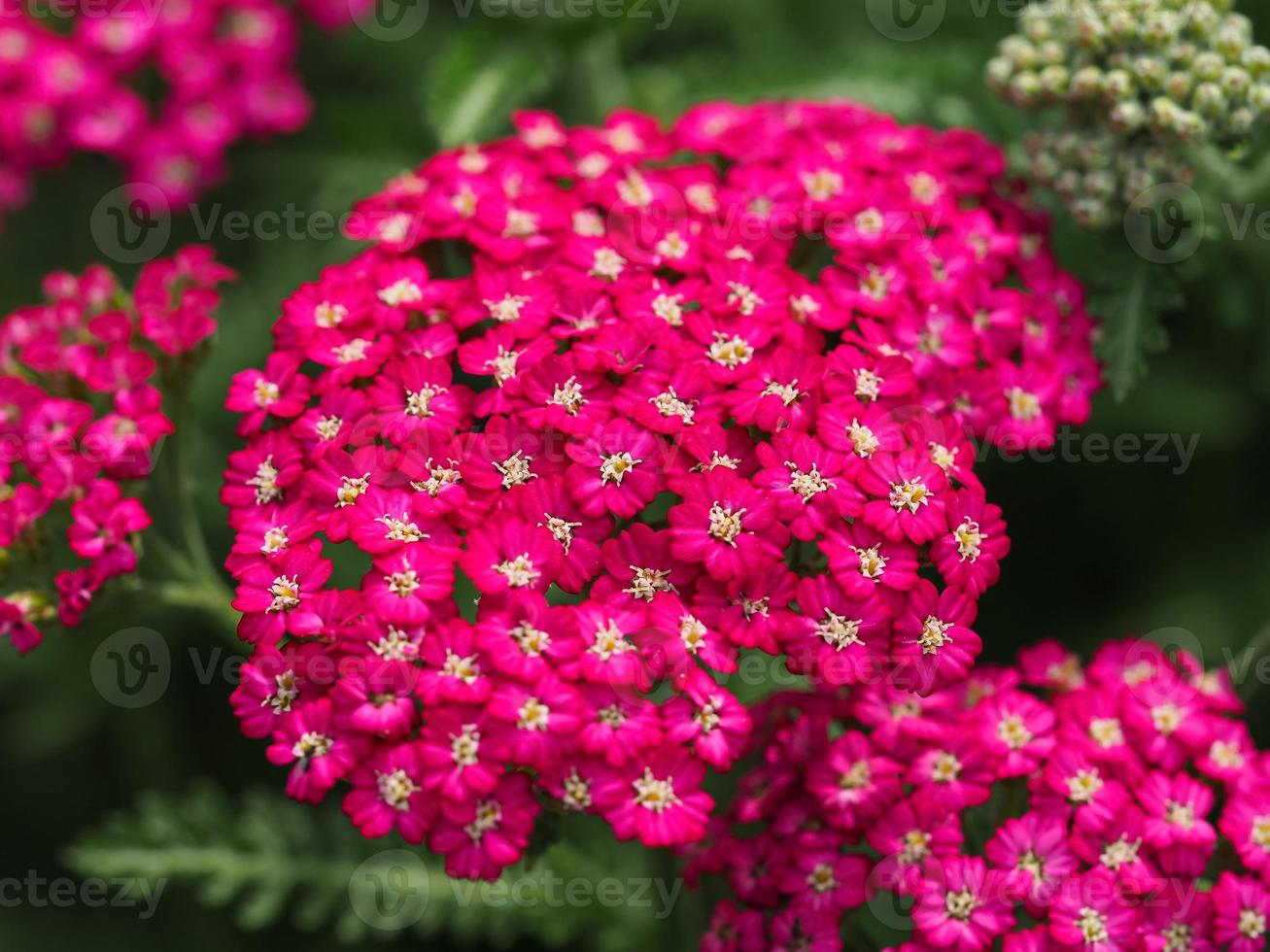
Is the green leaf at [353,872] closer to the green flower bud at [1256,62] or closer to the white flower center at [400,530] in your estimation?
the white flower center at [400,530]

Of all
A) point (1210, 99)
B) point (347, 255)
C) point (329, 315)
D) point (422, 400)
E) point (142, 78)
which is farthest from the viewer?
point (142, 78)

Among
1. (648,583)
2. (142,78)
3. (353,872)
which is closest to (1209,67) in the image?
(648,583)

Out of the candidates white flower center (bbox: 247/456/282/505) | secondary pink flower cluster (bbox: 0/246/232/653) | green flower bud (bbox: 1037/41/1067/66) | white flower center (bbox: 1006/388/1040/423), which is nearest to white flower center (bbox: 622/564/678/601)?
white flower center (bbox: 247/456/282/505)

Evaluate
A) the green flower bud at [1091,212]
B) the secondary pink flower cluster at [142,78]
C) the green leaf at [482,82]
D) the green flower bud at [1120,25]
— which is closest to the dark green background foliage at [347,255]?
the green leaf at [482,82]

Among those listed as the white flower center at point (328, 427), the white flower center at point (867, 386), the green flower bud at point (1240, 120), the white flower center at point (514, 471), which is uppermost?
the green flower bud at point (1240, 120)

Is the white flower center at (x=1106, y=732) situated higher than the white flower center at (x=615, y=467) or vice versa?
the white flower center at (x=615, y=467)

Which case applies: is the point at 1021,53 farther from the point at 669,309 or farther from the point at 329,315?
the point at 329,315

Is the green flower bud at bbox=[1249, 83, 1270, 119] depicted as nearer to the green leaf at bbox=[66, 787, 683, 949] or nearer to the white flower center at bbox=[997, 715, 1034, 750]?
the white flower center at bbox=[997, 715, 1034, 750]

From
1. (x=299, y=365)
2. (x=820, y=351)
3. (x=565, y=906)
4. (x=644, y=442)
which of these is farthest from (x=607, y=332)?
(x=565, y=906)
